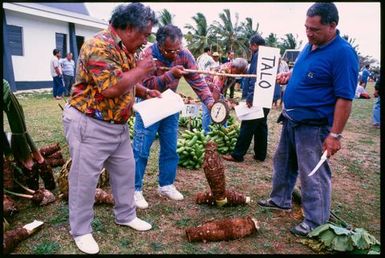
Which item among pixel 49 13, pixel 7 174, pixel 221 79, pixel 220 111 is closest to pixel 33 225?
pixel 7 174

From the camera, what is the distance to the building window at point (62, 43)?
16.8m

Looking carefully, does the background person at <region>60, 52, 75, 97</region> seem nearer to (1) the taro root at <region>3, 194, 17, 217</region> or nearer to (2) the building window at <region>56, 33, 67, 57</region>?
(2) the building window at <region>56, 33, 67, 57</region>

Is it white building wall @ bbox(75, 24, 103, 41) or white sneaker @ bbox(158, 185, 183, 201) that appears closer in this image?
white sneaker @ bbox(158, 185, 183, 201)

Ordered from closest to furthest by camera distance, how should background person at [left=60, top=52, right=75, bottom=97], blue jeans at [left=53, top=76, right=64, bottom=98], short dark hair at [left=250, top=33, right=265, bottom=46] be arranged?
1. short dark hair at [left=250, top=33, right=265, bottom=46]
2. blue jeans at [left=53, top=76, right=64, bottom=98]
3. background person at [left=60, top=52, right=75, bottom=97]

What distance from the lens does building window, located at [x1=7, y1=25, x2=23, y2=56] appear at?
13.9 m

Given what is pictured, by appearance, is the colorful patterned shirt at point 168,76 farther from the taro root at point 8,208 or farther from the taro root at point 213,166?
the taro root at point 8,208

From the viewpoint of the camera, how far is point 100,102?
2555 millimetres

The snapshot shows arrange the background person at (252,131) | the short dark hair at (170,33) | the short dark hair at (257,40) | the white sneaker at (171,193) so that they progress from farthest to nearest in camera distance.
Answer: the short dark hair at (257,40) < the background person at (252,131) < the white sneaker at (171,193) < the short dark hair at (170,33)

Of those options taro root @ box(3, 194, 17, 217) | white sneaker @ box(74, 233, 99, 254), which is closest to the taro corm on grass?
taro root @ box(3, 194, 17, 217)

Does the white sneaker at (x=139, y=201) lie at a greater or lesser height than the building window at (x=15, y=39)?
lesser

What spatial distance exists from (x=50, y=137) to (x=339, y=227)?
532 cm

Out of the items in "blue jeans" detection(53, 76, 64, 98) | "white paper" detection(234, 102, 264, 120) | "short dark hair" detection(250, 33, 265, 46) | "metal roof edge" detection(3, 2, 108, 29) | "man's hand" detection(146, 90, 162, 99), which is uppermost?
"metal roof edge" detection(3, 2, 108, 29)

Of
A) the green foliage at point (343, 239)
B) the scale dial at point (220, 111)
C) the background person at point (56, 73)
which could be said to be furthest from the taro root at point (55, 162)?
the background person at point (56, 73)

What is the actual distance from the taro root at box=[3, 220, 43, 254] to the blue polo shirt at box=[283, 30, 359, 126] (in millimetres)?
2553
